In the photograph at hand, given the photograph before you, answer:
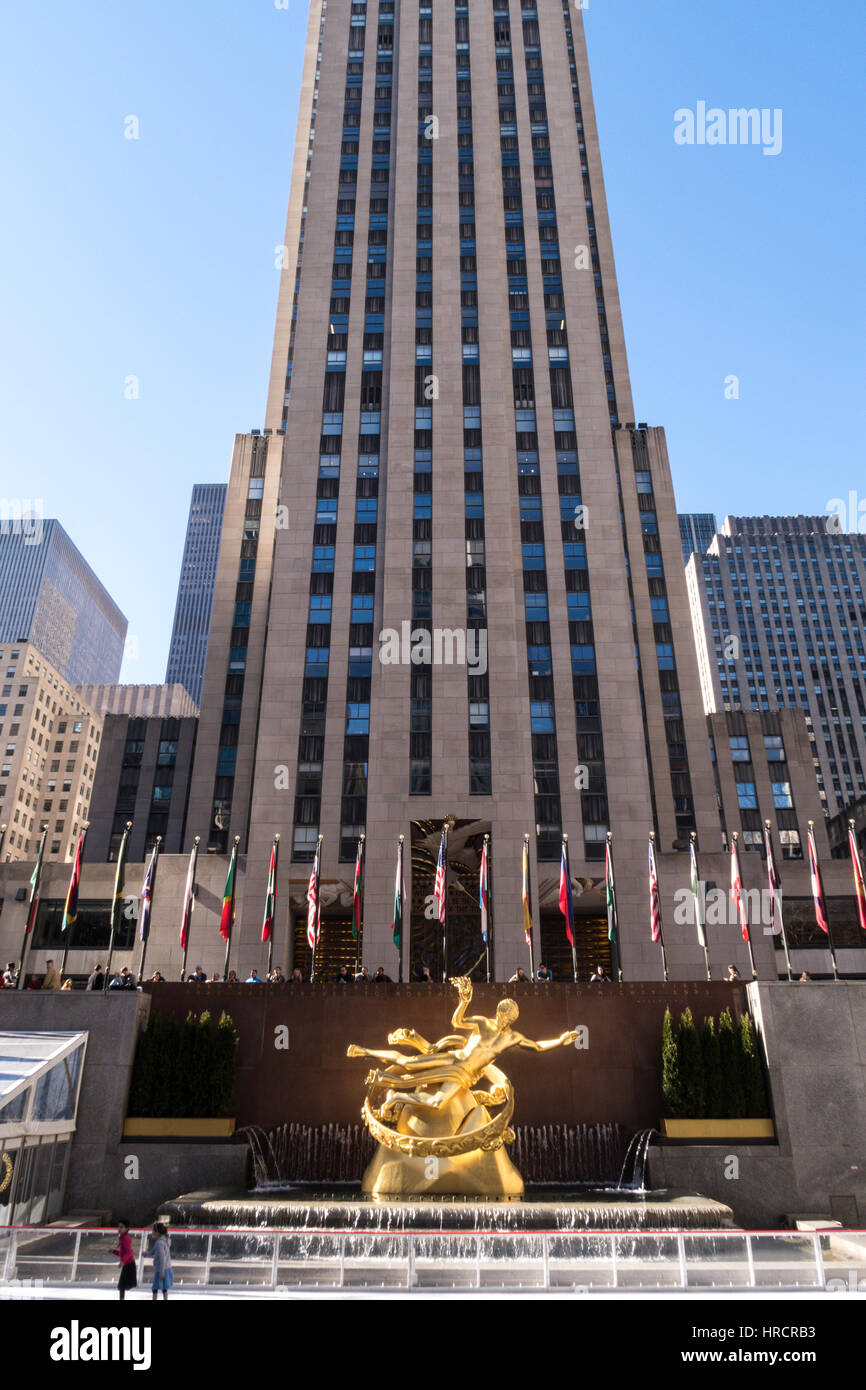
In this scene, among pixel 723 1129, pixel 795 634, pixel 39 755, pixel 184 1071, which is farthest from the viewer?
pixel 795 634

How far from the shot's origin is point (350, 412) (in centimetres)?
6259

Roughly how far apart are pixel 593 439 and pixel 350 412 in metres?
16.7

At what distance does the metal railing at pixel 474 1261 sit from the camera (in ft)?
47.1

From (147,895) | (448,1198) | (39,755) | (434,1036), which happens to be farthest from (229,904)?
(39,755)

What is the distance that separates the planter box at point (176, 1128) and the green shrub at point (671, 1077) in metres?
12.4

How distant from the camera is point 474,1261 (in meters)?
14.5

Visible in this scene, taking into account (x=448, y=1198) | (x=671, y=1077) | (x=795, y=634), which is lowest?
(x=448, y=1198)

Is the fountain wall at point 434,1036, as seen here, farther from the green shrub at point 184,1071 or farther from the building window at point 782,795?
the building window at point 782,795

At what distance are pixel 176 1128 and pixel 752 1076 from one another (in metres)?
16.2

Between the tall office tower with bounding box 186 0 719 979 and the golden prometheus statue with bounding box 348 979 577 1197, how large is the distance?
47.8 feet

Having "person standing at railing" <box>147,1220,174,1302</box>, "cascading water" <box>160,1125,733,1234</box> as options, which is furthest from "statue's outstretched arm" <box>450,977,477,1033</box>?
"person standing at railing" <box>147,1220,174,1302</box>
